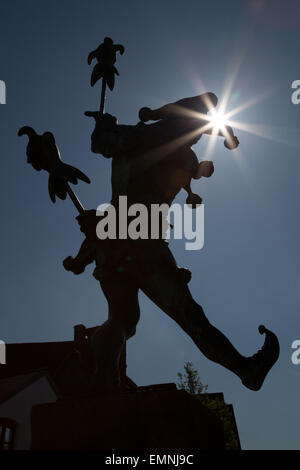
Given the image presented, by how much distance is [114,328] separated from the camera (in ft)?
11.9

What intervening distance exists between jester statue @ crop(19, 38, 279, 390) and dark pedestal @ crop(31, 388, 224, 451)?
40 cm

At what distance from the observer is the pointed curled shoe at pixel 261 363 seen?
295 centimetres

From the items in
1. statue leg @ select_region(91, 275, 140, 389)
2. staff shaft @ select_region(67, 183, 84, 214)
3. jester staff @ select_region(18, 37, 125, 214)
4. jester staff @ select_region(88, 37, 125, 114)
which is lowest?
statue leg @ select_region(91, 275, 140, 389)

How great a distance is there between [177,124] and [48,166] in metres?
1.30

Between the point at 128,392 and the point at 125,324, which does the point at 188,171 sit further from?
the point at 128,392

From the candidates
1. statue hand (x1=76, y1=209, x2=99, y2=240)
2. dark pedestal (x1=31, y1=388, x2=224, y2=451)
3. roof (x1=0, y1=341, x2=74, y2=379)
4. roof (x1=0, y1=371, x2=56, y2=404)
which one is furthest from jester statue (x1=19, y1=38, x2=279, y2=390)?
roof (x1=0, y1=341, x2=74, y2=379)

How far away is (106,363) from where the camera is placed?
11.5 ft

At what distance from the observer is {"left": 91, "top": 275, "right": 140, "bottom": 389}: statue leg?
3.51m

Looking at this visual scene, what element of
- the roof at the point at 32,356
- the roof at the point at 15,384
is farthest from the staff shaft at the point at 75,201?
the roof at the point at 32,356

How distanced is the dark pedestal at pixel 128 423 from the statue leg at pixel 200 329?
0.39m

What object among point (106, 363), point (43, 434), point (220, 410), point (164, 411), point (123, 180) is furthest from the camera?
point (220, 410)

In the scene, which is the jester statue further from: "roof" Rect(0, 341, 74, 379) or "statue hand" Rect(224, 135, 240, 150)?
"roof" Rect(0, 341, 74, 379)

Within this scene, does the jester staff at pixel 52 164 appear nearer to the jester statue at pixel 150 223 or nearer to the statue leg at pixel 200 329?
the jester statue at pixel 150 223
